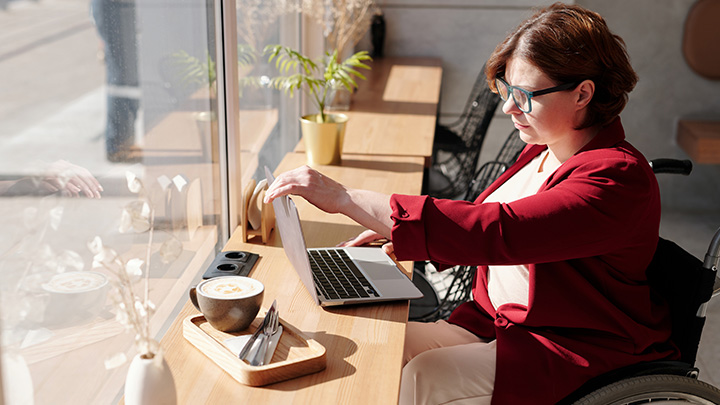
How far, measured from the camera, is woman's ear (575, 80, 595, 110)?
1.41 m

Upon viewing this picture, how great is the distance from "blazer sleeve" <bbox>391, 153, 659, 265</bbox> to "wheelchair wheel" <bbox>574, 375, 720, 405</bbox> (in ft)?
0.89

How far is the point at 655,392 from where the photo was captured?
1.36 metres

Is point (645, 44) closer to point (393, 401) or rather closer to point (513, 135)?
point (513, 135)

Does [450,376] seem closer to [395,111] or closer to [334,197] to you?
[334,197]

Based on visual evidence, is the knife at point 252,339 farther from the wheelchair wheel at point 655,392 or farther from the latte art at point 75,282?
the wheelchair wheel at point 655,392

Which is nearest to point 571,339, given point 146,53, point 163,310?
point 163,310

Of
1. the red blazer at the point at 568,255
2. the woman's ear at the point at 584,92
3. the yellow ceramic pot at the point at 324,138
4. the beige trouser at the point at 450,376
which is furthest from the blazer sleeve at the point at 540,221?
the yellow ceramic pot at the point at 324,138

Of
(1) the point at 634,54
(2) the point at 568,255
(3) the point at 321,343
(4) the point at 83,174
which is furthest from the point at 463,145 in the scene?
(4) the point at 83,174

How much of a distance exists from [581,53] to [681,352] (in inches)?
27.3

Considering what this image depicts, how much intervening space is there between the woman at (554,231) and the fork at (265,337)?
0.28m

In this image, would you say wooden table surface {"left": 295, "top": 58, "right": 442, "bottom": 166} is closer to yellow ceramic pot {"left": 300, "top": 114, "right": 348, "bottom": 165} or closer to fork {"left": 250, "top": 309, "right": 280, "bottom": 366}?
yellow ceramic pot {"left": 300, "top": 114, "right": 348, "bottom": 165}

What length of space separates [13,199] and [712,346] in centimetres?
299

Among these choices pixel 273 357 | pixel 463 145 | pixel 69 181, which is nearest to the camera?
pixel 69 181

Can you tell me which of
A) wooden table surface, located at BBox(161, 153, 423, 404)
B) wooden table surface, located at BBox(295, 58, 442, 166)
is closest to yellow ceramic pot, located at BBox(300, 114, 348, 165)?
wooden table surface, located at BBox(295, 58, 442, 166)
